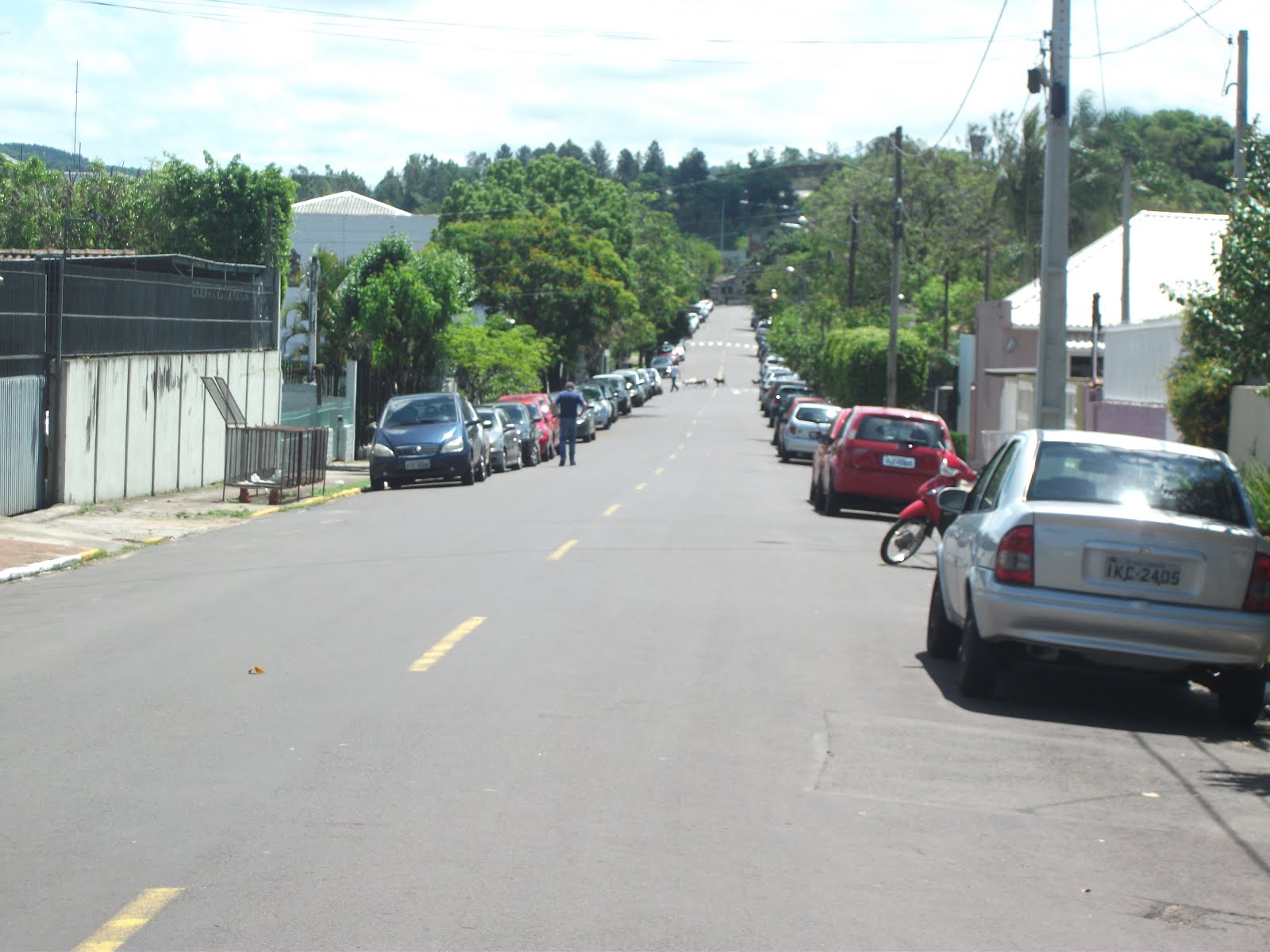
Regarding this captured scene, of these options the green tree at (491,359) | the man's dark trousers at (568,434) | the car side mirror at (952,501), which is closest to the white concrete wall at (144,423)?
the man's dark trousers at (568,434)

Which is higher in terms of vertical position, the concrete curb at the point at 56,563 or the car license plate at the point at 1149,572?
the car license plate at the point at 1149,572

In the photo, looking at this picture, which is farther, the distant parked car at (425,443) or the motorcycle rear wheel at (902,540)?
the distant parked car at (425,443)

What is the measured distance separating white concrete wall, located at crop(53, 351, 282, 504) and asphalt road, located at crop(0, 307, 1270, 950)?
8002mm

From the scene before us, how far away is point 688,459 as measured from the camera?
3806 cm

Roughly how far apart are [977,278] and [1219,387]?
201 feet

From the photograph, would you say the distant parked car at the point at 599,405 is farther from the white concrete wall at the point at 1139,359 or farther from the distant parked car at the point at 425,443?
the white concrete wall at the point at 1139,359

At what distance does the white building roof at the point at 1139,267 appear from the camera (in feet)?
139

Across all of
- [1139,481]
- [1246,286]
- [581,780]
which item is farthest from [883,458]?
[581,780]

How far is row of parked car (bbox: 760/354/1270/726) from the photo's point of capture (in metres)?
8.70

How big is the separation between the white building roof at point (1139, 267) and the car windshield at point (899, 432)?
20.3m

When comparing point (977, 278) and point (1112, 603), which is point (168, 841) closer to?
point (1112, 603)

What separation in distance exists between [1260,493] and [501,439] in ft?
70.0

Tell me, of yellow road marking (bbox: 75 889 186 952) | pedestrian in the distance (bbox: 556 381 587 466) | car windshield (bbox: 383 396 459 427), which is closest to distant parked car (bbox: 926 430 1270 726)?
yellow road marking (bbox: 75 889 186 952)

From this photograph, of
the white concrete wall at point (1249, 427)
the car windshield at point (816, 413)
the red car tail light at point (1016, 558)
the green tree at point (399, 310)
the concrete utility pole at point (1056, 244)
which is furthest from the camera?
the green tree at point (399, 310)
